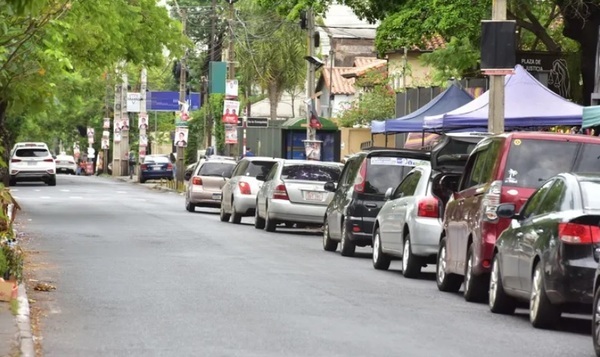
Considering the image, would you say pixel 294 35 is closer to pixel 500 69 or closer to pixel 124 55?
pixel 124 55

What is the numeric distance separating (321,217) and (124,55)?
10.8 metres

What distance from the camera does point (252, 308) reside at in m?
15.1

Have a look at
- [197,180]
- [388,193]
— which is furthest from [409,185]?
[197,180]

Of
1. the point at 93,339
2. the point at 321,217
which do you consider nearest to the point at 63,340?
the point at 93,339

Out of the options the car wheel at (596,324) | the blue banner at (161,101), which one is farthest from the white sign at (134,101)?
the car wheel at (596,324)

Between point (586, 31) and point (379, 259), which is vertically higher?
point (586, 31)

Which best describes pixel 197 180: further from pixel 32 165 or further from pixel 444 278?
pixel 444 278

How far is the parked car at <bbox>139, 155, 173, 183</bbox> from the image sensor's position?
248ft

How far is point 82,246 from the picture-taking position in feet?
83.0

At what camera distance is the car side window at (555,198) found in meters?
14.3

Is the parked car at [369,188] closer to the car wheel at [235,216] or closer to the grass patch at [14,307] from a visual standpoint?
the car wheel at [235,216]

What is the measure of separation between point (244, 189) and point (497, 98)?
1145 centimetres

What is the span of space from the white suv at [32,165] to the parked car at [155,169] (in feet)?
Answer: 37.0

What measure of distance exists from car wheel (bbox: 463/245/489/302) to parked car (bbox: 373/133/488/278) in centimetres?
294
